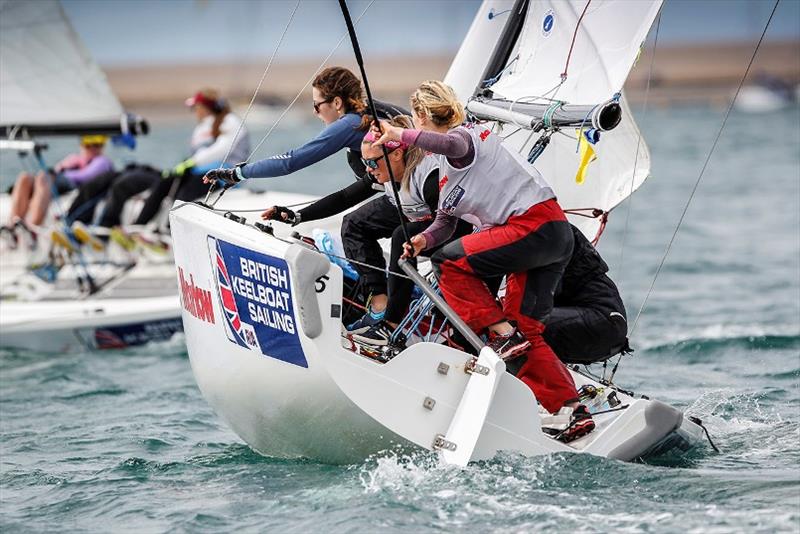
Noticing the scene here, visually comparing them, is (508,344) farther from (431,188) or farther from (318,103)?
(318,103)

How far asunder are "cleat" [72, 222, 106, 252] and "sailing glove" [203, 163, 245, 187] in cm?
521

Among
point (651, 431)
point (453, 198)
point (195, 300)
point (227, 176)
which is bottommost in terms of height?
point (651, 431)

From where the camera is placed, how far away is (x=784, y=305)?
10.8 m

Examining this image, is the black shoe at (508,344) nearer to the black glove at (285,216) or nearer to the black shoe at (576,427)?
the black shoe at (576,427)

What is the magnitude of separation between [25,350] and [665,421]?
5692 millimetres


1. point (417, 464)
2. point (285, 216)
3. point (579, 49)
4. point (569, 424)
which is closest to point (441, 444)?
point (417, 464)

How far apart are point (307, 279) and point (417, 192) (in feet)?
2.96

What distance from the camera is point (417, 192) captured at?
555 cm

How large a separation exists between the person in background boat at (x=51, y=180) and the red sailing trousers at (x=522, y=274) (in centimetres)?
605

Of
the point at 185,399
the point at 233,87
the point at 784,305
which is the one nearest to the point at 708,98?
the point at 233,87

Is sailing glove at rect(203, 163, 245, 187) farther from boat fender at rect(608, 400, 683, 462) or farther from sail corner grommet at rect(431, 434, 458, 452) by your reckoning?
boat fender at rect(608, 400, 683, 462)

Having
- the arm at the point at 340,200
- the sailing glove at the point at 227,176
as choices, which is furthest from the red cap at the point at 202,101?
the sailing glove at the point at 227,176

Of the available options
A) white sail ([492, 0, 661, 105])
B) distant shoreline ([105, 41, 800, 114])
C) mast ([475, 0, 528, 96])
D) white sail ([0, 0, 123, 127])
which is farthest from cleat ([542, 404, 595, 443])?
distant shoreline ([105, 41, 800, 114])

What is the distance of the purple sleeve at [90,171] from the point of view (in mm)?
11477
